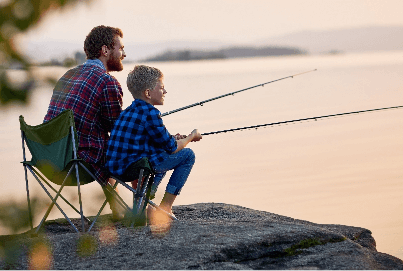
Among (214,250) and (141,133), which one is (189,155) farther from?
(214,250)

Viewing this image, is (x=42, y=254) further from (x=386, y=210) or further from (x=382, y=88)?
(x=382, y=88)

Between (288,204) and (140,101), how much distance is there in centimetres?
292

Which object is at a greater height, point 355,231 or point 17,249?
point 17,249

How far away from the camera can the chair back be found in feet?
11.6

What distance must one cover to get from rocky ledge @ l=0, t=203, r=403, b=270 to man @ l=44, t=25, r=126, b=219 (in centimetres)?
64

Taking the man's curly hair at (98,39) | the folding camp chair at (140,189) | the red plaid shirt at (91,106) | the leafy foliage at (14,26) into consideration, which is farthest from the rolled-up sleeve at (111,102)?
the leafy foliage at (14,26)

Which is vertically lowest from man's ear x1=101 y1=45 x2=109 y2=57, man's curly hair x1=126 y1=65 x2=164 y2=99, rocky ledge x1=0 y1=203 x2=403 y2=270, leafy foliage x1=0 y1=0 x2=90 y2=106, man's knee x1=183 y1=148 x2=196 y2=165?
rocky ledge x1=0 y1=203 x2=403 y2=270

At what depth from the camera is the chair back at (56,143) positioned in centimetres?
354

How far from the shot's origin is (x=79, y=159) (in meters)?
3.50

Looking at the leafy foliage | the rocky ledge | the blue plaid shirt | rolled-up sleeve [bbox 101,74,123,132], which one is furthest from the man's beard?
the leafy foliage

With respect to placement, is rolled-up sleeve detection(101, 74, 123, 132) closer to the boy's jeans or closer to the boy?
the boy

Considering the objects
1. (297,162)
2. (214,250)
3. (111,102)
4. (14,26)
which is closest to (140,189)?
(111,102)

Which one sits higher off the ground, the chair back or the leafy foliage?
the leafy foliage

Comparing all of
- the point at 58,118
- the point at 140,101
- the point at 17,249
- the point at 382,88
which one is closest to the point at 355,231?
the point at 140,101
